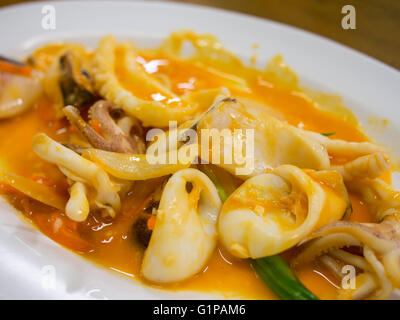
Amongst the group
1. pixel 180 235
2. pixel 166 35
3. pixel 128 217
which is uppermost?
pixel 166 35

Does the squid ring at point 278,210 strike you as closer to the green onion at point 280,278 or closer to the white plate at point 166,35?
the green onion at point 280,278

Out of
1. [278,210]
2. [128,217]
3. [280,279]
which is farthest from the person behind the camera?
[128,217]

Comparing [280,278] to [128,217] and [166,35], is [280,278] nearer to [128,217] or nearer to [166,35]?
[128,217]

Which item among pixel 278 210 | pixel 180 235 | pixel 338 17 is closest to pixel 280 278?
pixel 278 210

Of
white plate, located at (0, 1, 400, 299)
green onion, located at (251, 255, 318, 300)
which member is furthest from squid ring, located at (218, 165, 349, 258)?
white plate, located at (0, 1, 400, 299)

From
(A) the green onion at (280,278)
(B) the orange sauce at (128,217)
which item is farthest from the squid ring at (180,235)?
(A) the green onion at (280,278)
